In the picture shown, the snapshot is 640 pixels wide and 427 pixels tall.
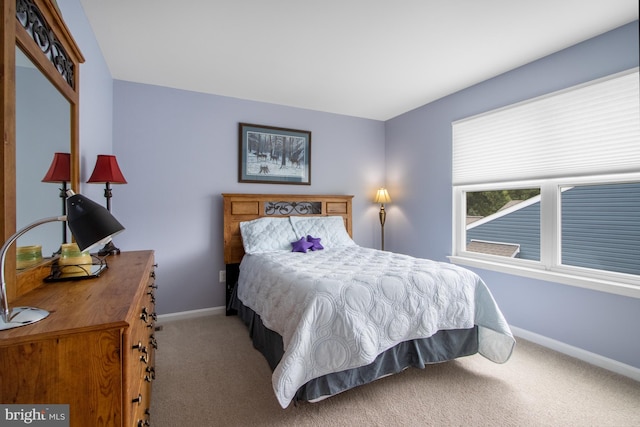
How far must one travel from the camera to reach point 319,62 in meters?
2.61

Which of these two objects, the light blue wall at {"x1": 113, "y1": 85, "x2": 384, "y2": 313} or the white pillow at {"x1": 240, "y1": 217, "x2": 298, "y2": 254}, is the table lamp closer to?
the light blue wall at {"x1": 113, "y1": 85, "x2": 384, "y2": 313}

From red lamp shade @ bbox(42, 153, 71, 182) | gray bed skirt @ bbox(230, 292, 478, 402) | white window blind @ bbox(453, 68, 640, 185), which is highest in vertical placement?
white window blind @ bbox(453, 68, 640, 185)

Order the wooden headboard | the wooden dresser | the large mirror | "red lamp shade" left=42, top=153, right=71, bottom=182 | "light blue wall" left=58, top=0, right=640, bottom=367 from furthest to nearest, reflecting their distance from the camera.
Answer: the wooden headboard → "light blue wall" left=58, top=0, right=640, bottom=367 → "red lamp shade" left=42, top=153, right=71, bottom=182 → the large mirror → the wooden dresser

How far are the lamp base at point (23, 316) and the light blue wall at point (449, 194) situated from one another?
127 inches

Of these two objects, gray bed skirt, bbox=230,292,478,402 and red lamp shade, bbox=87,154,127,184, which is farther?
red lamp shade, bbox=87,154,127,184

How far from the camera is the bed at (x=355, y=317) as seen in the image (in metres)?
1.64

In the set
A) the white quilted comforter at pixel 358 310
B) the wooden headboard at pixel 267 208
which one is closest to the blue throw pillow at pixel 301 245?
the white quilted comforter at pixel 358 310

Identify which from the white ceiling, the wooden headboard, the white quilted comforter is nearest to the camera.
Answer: the white quilted comforter

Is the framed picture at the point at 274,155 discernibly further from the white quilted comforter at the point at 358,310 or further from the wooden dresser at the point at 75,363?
the wooden dresser at the point at 75,363

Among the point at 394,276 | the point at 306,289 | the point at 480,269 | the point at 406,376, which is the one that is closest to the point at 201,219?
the point at 306,289

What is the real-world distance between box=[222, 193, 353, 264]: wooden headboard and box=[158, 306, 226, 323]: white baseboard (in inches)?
22.6

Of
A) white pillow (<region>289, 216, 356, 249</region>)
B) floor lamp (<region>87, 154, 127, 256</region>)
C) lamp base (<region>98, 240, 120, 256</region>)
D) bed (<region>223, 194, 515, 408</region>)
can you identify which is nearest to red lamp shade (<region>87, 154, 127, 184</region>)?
floor lamp (<region>87, 154, 127, 256</region>)

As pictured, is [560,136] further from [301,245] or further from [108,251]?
[108,251]

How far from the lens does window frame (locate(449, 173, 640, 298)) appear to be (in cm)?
213
